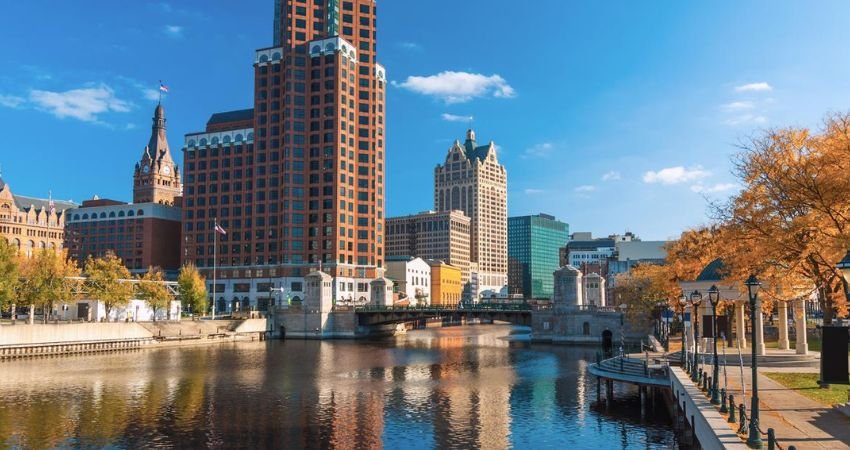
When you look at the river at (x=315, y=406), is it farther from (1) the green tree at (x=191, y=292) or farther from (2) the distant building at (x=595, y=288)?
(1) the green tree at (x=191, y=292)

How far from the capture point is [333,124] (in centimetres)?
17075

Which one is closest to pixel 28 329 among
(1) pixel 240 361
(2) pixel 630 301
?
(1) pixel 240 361

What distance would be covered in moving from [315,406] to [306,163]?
126 m

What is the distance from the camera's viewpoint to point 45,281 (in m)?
107

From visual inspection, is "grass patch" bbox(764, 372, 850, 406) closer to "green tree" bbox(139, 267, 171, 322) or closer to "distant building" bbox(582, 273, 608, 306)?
"distant building" bbox(582, 273, 608, 306)

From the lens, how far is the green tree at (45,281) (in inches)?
4117

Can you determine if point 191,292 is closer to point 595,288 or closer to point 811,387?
point 595,288

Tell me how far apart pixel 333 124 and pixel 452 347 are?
73.6m

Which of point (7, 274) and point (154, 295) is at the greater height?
point (7, 274)

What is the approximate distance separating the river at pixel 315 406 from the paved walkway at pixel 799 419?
25.8 ft

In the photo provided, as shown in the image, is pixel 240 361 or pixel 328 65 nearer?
pixel 240 361

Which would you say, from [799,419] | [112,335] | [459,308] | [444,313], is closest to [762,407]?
[799,419]

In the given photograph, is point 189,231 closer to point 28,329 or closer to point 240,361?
point 28,329

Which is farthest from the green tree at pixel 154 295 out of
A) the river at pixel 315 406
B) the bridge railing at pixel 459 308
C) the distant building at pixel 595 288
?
the distant building at pixel 595 288
